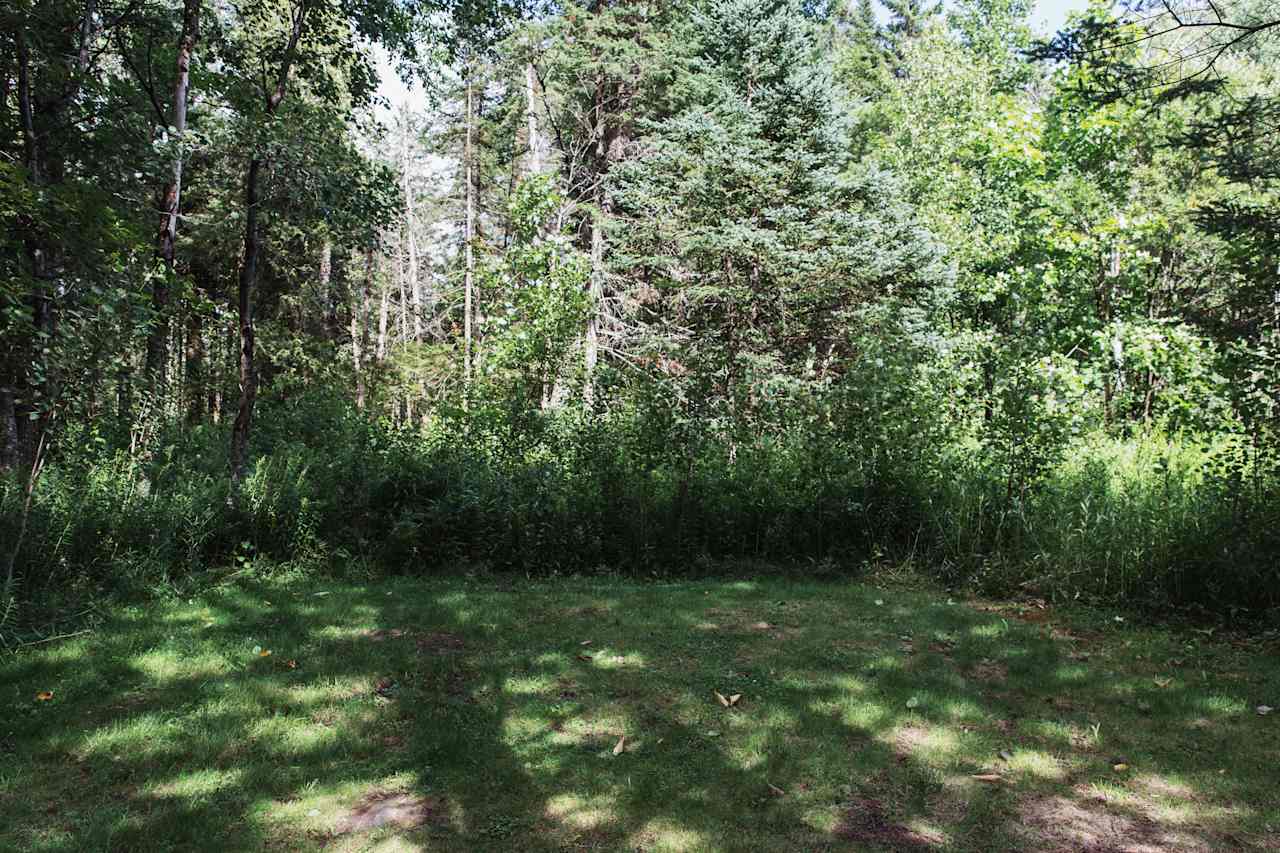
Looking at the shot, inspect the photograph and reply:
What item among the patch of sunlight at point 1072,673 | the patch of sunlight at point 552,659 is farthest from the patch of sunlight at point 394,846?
the patch of sunlight at point 1072,673

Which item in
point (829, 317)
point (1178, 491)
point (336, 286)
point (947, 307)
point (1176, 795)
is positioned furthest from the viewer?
point (336, 286)

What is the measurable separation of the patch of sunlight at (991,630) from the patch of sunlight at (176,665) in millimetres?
4499

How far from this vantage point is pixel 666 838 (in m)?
2.70

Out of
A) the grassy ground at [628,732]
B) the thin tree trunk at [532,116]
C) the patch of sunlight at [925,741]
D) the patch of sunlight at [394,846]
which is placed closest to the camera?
the patch of sunlight at [394,846]

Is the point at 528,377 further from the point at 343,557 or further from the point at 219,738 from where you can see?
the point at 219,738

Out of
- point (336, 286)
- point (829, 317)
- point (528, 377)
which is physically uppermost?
point (336, 286)

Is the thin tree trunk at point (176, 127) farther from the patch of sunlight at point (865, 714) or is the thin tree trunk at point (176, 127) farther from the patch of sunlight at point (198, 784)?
the patch of sunlight at point (865, 714)

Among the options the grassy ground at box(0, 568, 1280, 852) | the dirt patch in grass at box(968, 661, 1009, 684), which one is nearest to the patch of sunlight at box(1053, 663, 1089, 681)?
the grassy ground at box(0, 568, 1280, 852)

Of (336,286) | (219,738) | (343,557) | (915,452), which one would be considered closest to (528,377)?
(343,557)

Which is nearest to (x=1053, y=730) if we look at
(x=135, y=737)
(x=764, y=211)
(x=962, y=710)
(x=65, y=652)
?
(x=962, y=710)

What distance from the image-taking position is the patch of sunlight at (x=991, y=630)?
4867mm

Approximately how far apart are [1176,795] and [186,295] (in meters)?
7.38

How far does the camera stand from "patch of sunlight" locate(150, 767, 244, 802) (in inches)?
115

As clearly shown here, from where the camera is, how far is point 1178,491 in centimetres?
573
